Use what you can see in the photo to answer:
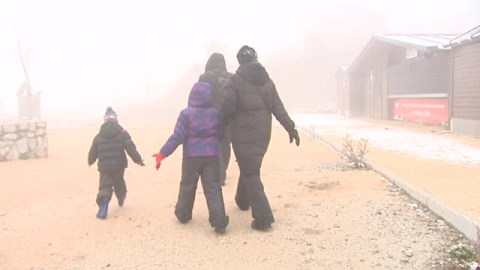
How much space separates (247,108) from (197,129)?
0.56 m

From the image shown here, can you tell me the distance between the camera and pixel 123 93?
268 ft

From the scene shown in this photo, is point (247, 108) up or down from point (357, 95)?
down

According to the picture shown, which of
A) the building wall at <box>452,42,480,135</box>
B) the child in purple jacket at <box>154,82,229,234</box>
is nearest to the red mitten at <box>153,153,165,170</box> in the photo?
the child in purple jacket at <box>154,82,229,234</box>

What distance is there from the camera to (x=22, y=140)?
11.2 metres

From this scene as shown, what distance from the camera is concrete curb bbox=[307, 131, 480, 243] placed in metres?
4.21

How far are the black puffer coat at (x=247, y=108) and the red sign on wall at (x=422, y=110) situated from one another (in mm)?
15566

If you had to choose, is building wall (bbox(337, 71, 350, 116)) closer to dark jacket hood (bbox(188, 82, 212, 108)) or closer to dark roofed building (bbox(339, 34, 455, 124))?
dark roofed building (bbox(339, 34, 455, 124))

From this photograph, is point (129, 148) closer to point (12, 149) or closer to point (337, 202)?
point (337, 202)

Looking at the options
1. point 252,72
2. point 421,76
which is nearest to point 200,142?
point 252,72

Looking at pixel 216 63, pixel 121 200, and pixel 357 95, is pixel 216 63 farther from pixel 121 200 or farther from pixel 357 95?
pixel 357 95

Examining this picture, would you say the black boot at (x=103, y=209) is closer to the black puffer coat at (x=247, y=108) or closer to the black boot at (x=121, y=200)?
the black boot at (x=121, y=200)

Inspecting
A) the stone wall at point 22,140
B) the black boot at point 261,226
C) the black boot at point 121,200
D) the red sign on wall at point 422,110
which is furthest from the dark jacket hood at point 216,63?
the red sign on wall at point 422,110

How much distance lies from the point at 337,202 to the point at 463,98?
37.1 ft

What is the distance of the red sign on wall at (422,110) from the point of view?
18703 millimetres
